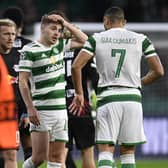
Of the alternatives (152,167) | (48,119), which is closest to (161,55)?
(152,167)

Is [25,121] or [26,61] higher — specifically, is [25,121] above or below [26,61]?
below

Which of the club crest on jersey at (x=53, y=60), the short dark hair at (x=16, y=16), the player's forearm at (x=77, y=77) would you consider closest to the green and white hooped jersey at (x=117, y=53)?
the player's forearm at (x=77, y=77)

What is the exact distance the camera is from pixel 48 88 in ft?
39.0

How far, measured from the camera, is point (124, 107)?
11.6 m

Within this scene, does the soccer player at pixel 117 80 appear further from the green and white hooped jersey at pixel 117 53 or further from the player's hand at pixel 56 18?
the player's hand at pixel 56 18

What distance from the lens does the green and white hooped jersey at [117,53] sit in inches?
452

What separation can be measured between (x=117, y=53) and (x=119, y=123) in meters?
0.78

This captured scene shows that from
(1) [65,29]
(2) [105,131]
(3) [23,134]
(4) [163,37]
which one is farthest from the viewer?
(4) [163,37]

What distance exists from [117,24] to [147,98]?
8.18 m

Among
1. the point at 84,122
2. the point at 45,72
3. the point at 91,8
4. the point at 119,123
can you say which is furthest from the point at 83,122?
the point at 91,8

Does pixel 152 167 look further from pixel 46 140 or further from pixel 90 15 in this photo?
pixel 90 15

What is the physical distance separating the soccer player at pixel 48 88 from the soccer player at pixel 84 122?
4.06 ft

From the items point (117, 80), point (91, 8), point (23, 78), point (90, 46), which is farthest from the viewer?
point (91, 8)

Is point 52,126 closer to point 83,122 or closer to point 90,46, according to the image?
point 90,46
